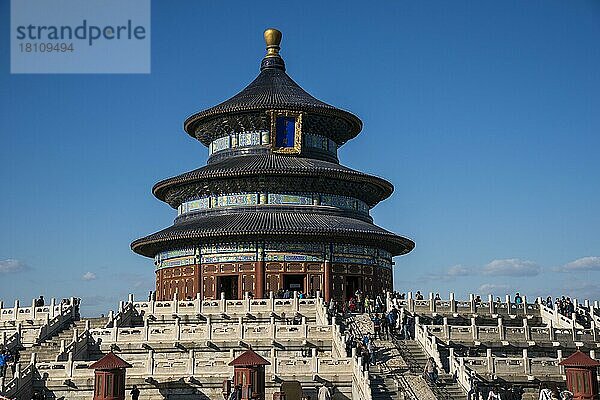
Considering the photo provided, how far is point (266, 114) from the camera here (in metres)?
53.7

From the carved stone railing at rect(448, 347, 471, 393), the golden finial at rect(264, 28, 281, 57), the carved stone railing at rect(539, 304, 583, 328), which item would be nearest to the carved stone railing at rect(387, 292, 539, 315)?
the carved stone railing at rect(539, 304, 583, 328)

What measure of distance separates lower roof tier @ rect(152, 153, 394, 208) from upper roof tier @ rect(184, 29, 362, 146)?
253cm

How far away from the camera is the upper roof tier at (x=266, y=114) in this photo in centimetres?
5375

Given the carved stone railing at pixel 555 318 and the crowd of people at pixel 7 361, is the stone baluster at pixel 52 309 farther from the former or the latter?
the carved stone railing at pixel 555 318

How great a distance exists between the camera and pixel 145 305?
38.3 m

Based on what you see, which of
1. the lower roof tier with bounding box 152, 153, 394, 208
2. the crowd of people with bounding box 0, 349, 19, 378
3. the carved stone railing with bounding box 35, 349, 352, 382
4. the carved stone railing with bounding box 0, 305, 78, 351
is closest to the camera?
the carved stone railing with bounding box 35, 349, 352, 382

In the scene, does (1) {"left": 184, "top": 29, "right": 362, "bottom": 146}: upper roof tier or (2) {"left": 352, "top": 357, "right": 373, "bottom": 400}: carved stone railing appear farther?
(1) {"left": 184, "top": 29, "right": 362, "bottom": 146}: upper roof tier

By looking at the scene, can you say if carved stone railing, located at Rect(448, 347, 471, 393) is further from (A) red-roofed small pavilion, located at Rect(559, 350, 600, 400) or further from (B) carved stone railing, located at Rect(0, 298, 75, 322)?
(B) carved stone railing, located at Rect(0, 298, 75, 322)

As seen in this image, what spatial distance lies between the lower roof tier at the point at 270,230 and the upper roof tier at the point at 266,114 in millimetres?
6896

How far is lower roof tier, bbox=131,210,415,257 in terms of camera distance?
155 ft

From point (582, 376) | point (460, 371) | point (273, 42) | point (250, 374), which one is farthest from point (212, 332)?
point (273, 42)

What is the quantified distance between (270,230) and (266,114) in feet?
32.5

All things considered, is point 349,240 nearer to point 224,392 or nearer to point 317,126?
point 317,126

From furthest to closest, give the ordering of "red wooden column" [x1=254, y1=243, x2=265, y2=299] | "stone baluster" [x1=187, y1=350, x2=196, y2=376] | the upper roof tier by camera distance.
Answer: the upper roof tier, "red wooden column" [x1=254, y1=243, x2=265, y2=299], "stone baluster" [x1=187, y1=350, x2=196, y2=376]
